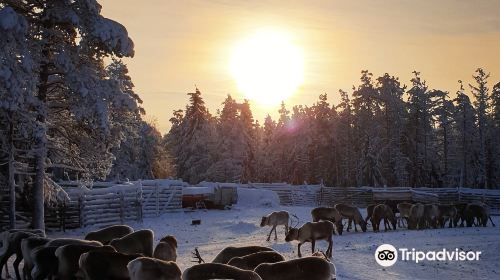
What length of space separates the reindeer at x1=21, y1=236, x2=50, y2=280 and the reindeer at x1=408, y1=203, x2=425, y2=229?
2173 centimetres

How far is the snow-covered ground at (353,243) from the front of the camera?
15984 millimetres

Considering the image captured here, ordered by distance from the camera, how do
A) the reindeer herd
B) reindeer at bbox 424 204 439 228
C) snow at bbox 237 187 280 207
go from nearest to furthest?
the reindeer herd → reindeer at bbox 424 204 439 228 → snow at bbox 237 187 280 207

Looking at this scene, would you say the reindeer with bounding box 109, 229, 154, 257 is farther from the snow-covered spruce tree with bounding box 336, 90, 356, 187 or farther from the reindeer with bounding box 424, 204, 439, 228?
the snow-covered spruce tree with bounding box 336, 90, 356, 187

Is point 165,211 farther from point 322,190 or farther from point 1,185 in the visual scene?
point 322,190

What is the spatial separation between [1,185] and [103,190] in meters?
5.85

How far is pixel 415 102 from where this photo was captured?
65188 mm

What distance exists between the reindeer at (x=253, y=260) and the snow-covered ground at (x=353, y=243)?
2.99m

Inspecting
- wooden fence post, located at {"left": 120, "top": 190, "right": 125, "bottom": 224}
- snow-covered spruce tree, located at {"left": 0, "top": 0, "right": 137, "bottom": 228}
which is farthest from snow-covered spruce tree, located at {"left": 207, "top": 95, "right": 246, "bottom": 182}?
snow-covered spruce tree, located at {"left": 0, "top": 0, "right": 137, "bottom": 228}

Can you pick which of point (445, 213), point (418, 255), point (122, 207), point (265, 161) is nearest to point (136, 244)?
point (418, 255)

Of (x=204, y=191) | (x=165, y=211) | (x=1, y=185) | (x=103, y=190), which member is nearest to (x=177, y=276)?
(x=1, y=185)

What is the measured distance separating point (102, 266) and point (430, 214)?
77.0ft

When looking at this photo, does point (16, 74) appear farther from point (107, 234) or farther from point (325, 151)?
point (325, 151)

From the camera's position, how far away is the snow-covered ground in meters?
16.0

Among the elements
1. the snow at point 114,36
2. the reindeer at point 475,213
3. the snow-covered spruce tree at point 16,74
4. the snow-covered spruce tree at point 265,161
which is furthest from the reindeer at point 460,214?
the snow-covered spruce tree at point 265,161
